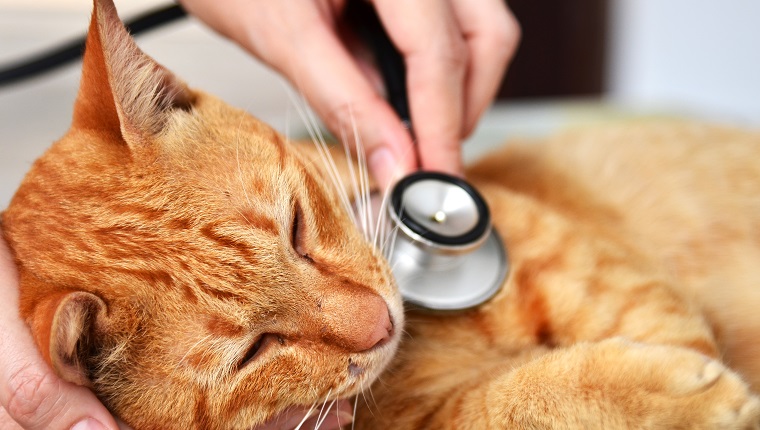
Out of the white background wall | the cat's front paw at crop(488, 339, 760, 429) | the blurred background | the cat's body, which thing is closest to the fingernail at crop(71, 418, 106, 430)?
the cat's body

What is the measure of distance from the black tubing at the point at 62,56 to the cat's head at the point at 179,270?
41cm

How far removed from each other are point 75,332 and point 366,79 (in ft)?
2.34

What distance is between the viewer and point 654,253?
4.95 feet

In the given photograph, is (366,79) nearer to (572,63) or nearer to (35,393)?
(35,393)

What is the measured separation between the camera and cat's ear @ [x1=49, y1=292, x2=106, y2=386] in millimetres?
790

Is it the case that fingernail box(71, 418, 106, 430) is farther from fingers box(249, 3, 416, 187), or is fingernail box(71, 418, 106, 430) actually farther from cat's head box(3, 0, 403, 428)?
fingers box(249, 3, 416, 187)

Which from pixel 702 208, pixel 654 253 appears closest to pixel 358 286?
pixel 654 253

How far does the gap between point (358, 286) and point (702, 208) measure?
1010 millimetres

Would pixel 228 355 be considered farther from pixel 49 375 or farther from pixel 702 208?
pixel 702 208

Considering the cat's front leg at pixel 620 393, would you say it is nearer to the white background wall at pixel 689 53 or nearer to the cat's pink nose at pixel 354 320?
the cat's pink nose at pixel 354 320

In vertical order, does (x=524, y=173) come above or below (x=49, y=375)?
below

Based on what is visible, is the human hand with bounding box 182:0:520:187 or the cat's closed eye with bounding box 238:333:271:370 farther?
the human hand with bounding box 182:0:520:187

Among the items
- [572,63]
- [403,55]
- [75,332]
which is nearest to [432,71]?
[403,55]

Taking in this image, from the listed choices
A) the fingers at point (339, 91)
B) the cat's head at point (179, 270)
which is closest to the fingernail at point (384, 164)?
the fingers at point (339, 91)
